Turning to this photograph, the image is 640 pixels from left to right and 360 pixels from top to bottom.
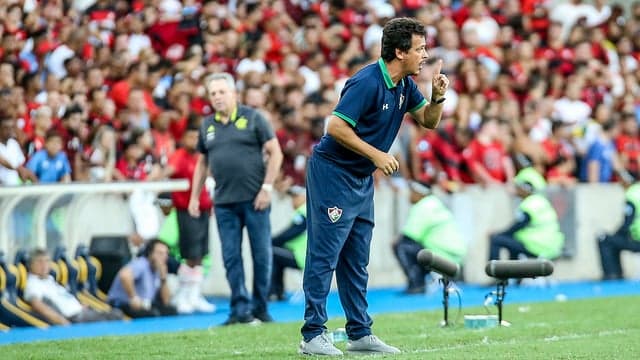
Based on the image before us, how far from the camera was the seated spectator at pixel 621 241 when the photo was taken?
19719 millimetres

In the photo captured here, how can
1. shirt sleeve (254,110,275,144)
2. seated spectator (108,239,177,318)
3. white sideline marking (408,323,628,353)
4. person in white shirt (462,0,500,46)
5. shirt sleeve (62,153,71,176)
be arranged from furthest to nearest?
person in white shirt (462,0,500,46), shirt sleeve (62,153,71,176), seated spectator (108,239,177,318), shirt sleeve (254,110,275,144), white sideline marking (408,323,628,353)

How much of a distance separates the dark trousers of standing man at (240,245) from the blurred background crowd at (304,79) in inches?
112

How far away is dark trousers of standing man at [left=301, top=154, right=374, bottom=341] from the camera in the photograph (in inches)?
377

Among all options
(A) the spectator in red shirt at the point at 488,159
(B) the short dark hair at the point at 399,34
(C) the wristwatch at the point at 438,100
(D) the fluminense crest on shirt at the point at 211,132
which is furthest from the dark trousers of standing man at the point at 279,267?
(B) the short dark hair at the point at 399,34

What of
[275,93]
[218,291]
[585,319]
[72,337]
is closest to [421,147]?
[275,93]

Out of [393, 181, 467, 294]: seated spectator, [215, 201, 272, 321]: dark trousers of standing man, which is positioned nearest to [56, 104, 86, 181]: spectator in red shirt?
[215, 201, 272, 321]: dark trousers of standing man

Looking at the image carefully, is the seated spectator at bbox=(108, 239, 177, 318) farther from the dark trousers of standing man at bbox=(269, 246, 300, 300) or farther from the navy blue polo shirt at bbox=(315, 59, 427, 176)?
the navy blue polo shirt at bbox=(315, 59, 427, 176)

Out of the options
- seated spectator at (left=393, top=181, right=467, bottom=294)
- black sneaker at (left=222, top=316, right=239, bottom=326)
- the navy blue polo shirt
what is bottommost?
black sneaker at (left=222, top=316, right=239, bottom=326)

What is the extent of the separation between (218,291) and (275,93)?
137 inches

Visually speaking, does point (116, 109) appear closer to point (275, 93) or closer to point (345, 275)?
point (275, 93)

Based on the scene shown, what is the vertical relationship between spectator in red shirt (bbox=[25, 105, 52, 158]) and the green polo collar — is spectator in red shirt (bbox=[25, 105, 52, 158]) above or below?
above

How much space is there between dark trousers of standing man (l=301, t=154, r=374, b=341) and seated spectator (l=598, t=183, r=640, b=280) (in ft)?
34.7

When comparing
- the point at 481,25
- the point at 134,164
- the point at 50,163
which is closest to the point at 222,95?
the point at 50,163

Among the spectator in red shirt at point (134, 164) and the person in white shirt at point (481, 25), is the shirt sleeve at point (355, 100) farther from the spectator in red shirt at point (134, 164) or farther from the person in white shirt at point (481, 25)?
the person in white shirt at point (481, 25)
